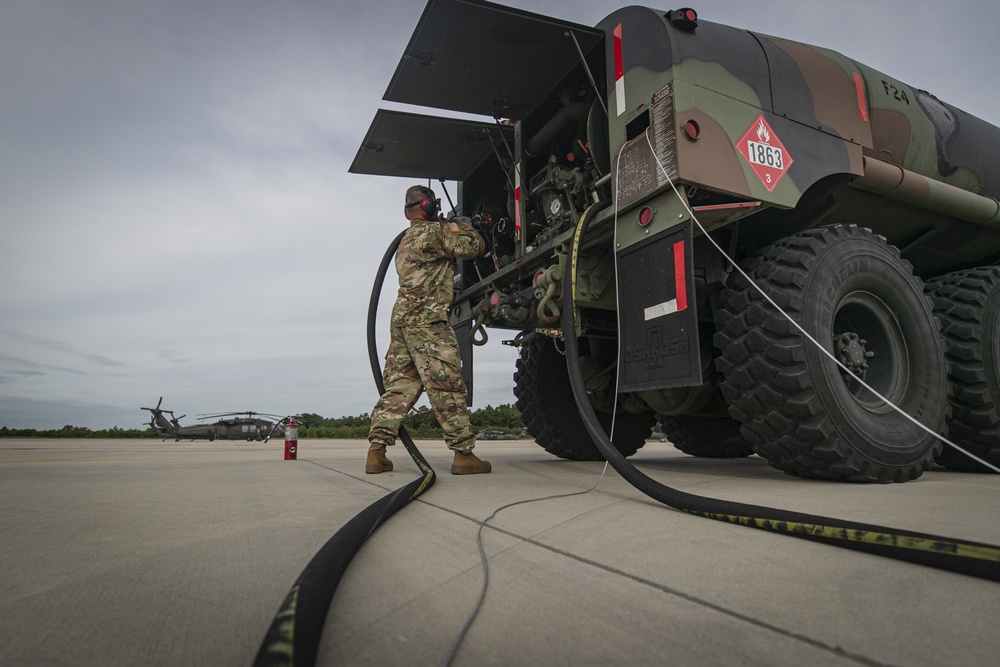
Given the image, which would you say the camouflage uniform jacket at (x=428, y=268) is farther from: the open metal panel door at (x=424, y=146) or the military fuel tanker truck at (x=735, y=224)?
the open metal panel door at (x=424, y=146)

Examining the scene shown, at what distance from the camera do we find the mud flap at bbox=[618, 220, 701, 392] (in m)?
2.32

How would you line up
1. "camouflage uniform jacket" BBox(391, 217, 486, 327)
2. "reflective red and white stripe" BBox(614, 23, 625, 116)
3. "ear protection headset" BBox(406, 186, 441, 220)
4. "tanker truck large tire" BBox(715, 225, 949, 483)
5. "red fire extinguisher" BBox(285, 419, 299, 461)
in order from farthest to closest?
1. "red fire extinguisher" BBox(285, 419, 299, 461)
2. "ear protection headset" BBox(406, 186, 441, 220)
3. "camouflage uniform jacket" BBox(391, 217, 486, 327)
4. "reflective red and white stripe" BBox(614, 23, 625, 116)
5. "tanker truck large tire" BBox(715, 225, 949, 483)

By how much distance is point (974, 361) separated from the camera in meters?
3.30

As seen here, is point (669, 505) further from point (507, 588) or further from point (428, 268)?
point (428, 268)

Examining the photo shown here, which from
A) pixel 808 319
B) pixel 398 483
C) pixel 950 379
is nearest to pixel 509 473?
pixel 398 483

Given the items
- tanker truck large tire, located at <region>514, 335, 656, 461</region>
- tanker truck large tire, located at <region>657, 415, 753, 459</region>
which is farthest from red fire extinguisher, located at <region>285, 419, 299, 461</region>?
tanker truck large tire, located at <region>657, 415, 753, 459</region>

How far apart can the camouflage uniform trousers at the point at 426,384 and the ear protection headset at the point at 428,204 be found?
2.49 feet

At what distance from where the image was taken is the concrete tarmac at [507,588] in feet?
2.70

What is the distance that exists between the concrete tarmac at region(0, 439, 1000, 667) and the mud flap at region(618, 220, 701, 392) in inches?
23.4

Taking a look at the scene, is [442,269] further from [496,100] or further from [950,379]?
[950,379]

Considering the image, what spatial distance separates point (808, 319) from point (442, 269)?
2.17 meters

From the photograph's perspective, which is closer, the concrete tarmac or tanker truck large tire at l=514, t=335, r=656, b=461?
the concrete tarmac

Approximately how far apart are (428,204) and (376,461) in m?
1.72

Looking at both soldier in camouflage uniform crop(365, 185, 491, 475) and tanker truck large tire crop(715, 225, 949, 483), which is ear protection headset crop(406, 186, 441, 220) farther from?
tanker truck large tire crop(715, 225, 949, 483)
